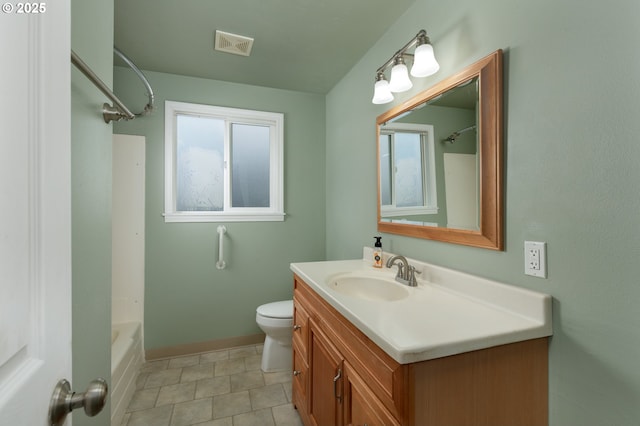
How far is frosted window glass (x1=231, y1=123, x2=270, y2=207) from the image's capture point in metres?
2.58

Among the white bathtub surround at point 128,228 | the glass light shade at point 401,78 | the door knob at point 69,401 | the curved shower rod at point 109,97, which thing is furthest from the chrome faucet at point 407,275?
the white bathtub surround at point 128,228

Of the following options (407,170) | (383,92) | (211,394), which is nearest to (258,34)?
(383,92)

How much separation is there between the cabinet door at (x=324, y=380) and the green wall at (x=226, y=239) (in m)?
1.28

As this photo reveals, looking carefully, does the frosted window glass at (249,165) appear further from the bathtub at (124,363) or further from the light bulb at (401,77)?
the light bulb at (401,77)

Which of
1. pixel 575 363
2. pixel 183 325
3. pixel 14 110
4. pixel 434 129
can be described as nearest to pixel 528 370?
pixel 575 363

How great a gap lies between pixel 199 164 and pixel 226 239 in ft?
2.30

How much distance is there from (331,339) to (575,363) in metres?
0.80

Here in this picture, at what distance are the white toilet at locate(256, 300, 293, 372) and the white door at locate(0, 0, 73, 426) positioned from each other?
166 cm

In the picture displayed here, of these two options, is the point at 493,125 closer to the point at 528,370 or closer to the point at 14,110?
the point at 528,370

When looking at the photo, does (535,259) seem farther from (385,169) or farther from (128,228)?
(128,228)

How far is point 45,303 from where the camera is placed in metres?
0.42

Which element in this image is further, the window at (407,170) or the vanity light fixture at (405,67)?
the window at (407,170)

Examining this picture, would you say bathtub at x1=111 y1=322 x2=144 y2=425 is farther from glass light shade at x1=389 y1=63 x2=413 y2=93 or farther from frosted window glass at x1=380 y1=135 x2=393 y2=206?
glass light shade at x1=389 y1=63 x2=413 y2=93

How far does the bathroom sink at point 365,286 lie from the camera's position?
1448 mm
